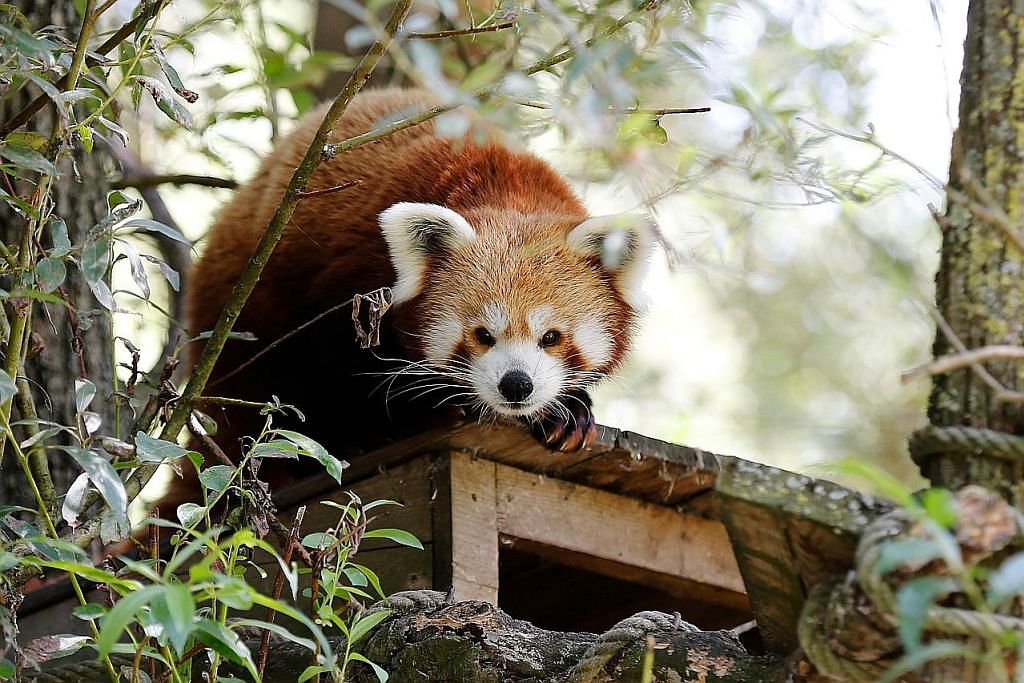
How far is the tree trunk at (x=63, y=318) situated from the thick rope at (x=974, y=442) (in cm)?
276

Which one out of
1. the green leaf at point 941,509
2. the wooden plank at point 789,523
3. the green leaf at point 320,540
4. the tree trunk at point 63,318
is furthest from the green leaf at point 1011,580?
the tree trunk at point 63,318

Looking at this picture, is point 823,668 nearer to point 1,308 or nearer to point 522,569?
point 1,308

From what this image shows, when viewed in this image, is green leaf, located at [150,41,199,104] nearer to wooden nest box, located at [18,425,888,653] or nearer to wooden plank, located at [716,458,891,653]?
wooden nest box, located at [18,425,888,653]

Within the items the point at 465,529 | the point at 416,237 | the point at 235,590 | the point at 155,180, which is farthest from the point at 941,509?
the point at 155,180

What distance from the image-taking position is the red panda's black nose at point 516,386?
140 inches

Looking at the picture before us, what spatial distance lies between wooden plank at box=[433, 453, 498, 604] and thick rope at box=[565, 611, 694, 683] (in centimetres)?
82

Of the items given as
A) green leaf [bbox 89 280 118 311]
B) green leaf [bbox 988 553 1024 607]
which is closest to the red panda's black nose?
green leaf [bbox 89 280 118 311]

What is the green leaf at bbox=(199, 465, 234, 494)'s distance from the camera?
2.29m

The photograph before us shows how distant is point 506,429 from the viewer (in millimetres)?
3293

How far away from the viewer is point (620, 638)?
226cm

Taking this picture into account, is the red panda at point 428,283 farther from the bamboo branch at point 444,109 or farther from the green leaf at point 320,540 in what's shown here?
the green leaf at point 320,540

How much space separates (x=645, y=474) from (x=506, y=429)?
19.6 inches

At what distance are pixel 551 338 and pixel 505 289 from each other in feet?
0.74

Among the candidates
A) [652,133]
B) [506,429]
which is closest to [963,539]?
[652,133]
